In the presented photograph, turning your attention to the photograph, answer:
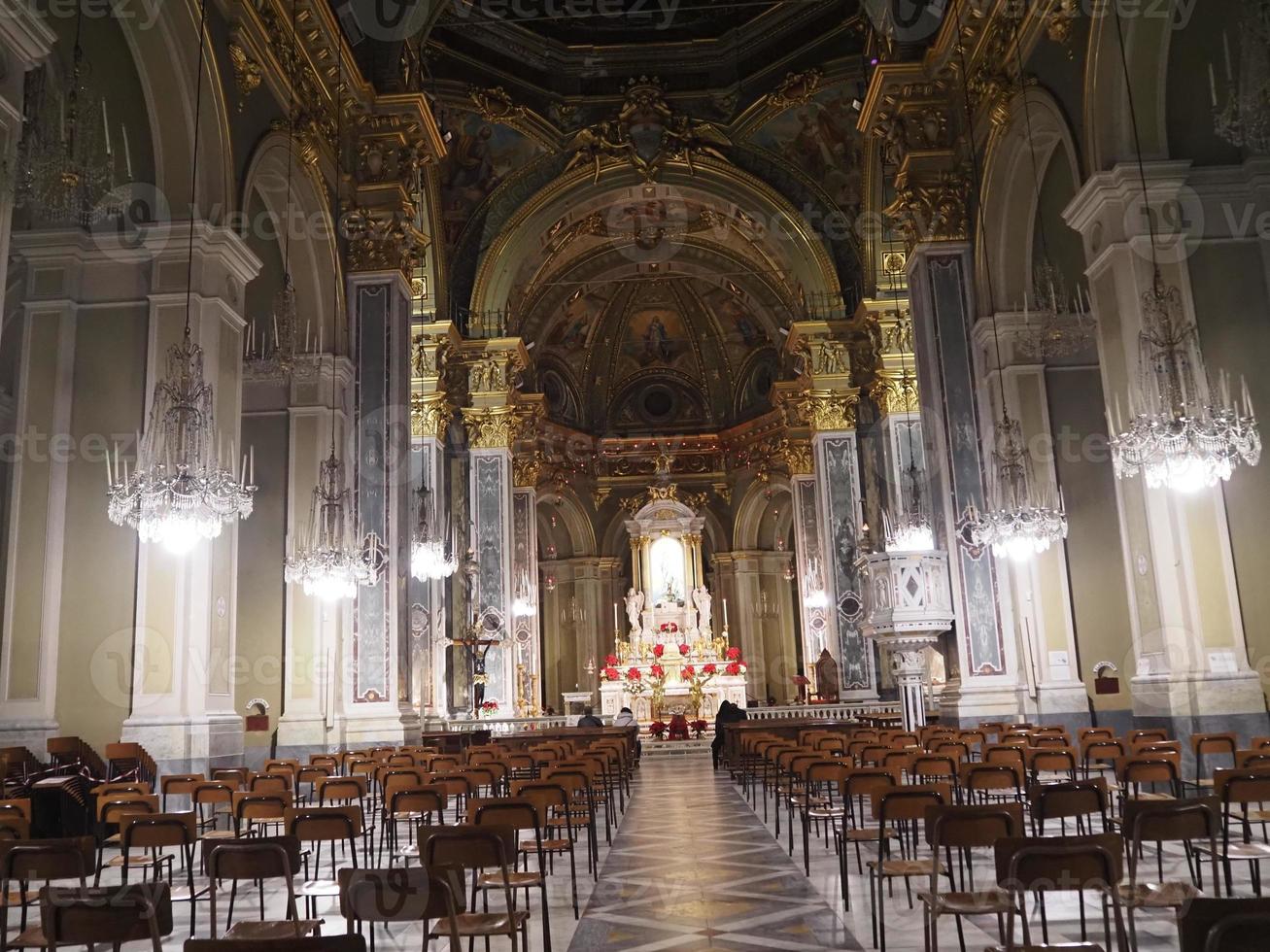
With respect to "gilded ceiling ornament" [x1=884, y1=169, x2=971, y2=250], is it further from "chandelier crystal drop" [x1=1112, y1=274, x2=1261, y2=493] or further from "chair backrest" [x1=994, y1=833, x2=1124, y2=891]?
"chair backrest" [x1=994, y1=833, x2=1124, y2=891]

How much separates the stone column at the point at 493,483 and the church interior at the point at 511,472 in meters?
0.11

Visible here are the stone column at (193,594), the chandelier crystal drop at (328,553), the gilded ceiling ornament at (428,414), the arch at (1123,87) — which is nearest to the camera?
the stone column at (193,594)

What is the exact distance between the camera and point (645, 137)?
77.9ft

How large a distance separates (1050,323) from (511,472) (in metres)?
14.9

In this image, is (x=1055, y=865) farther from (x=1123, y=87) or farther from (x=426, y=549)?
(x=426, y=549)

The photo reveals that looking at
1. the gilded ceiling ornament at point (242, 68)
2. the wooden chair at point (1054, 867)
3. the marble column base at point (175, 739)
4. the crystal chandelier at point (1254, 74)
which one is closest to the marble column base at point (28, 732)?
the marble column base at point (175, 739)

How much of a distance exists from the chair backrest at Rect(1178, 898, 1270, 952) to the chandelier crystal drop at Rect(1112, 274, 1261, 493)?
6632 millimetres

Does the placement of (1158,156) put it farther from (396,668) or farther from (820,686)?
(820,686)

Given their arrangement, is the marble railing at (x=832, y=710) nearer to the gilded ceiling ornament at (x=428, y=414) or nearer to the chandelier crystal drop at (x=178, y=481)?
the gilded ceiling ornament at (x=428, y=414)

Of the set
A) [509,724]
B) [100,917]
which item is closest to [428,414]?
[509,724]

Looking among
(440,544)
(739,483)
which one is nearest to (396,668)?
(440,544)

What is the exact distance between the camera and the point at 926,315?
577 inches

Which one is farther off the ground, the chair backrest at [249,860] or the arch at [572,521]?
the arch at [572,521]

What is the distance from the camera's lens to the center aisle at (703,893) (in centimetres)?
542
